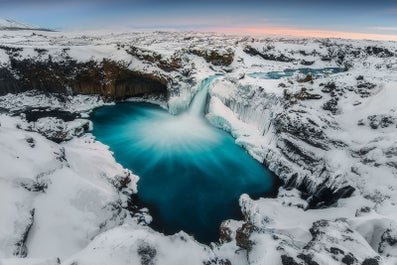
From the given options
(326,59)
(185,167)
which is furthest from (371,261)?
(326,59)

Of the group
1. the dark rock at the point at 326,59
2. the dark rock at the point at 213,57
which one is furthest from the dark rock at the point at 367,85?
the dark rock at the point at 326,59

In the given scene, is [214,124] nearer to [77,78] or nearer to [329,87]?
[329,87]

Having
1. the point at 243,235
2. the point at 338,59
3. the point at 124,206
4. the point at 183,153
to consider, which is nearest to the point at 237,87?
the point at 183,153

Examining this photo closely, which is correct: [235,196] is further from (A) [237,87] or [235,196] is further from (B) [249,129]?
(A) [237,87]

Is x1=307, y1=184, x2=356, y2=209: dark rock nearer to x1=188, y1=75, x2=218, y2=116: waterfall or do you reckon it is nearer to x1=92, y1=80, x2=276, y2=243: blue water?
x1=92, y1=80, x2=276, y2=243: blue water

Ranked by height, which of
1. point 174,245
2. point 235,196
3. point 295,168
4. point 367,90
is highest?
point 367,90
